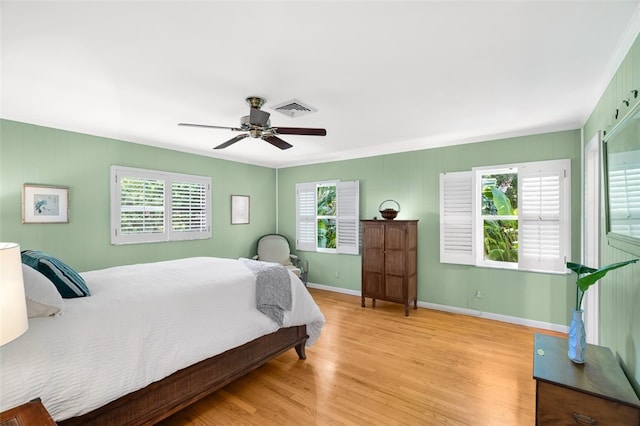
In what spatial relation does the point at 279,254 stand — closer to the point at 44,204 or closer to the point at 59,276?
the point at 44,204

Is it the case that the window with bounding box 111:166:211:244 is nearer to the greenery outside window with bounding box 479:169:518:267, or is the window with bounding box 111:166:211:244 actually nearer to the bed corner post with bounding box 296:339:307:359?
the bed corner post with bounding box 296:339:307:359

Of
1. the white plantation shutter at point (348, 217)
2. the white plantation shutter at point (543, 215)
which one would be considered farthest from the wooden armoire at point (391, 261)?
the white plantation shutter at point (543, 215)

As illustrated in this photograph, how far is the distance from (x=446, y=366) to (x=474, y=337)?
91 cm

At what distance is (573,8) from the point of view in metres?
1.62

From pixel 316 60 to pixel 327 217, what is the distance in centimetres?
384

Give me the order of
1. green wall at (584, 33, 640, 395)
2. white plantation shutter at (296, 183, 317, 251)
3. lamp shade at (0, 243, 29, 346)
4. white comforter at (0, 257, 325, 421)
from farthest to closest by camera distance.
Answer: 1. white plantation shutter at (296, 183, 317, 251)
2. green wall at (584, 33, 640, 395)
3. white comforter at (0, 257, 325, 421)
4. lamp shade at (0, 243, 29, 346)

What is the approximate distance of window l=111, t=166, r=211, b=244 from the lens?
4.11 metres

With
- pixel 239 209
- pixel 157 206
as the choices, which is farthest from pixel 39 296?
pixel 239 209

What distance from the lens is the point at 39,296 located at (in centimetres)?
161

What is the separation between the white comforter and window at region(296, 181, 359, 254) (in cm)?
272

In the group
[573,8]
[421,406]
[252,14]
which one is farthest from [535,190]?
[252,14]

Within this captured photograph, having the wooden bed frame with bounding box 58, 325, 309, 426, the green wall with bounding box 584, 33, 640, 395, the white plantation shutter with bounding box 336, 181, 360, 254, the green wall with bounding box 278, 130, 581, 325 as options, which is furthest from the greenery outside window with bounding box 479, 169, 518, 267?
the wooden bed frame with bounding box 58, 325, 309, 426

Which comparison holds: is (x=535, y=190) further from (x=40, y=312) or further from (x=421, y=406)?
(x=40, y=312)

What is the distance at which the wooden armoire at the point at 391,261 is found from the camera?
4.41 meters
